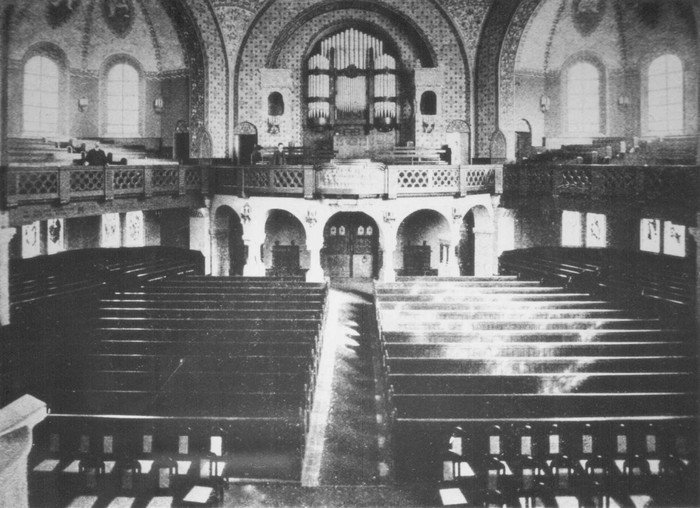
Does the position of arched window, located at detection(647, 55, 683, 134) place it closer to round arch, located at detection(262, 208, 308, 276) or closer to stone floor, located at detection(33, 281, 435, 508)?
round arch, located at detection(262, 208, 308, 276)

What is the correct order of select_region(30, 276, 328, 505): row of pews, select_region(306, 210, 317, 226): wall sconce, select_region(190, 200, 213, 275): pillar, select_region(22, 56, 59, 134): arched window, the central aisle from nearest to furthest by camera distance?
select_region(30, 276, 328, 505): row of pews < the central aisle < select_region(306, 210, 317, 226): wall sconce < select_region(22, 56, 59, 134): arched window < select_region(190, 200, 213, 275): pillar

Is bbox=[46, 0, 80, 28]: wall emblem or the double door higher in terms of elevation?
bbox=[46, 0, 80, 28]: wall emblem

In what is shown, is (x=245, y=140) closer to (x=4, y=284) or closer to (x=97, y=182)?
(x=97, y=182)

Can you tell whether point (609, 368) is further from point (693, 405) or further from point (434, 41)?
point (434, 41)

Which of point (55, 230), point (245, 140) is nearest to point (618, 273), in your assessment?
point (245, 140)

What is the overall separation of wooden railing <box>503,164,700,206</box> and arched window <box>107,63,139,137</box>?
47.1 feet

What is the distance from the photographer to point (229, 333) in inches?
412

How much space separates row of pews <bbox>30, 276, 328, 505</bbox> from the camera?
5.76 meters

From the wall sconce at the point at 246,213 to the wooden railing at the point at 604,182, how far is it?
30.9ft

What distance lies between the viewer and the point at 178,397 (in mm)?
7570

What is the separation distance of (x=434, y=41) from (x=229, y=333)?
17.8 metres

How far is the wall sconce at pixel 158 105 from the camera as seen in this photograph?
77.7 ft

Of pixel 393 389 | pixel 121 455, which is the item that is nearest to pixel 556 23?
pixel 393 389

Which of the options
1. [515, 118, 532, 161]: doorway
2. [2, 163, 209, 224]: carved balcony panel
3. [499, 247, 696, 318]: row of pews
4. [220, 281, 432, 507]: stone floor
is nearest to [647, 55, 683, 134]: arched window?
[515, 118, 532, 161]: doorway
